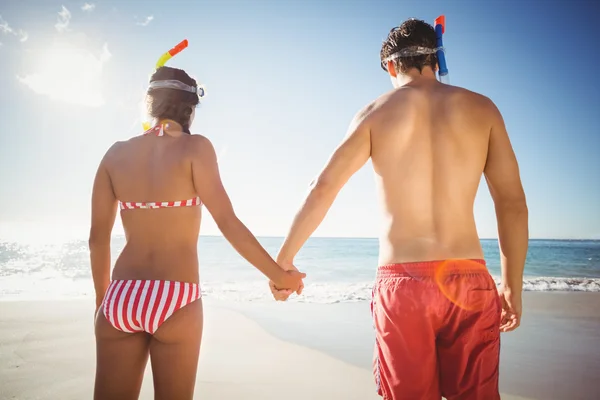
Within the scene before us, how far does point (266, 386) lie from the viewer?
13.1 feet

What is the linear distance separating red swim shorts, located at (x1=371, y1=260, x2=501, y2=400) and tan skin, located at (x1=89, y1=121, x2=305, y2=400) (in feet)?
2.53

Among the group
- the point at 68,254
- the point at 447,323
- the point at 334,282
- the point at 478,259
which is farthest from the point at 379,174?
the point at 68,254

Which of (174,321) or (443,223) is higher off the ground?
(443,223)

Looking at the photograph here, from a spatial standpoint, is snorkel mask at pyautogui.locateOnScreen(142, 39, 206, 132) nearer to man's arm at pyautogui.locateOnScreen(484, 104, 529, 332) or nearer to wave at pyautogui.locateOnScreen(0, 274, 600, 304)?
man's arm at pyautogui.locateOnScreen(484, 104, 529, 332)

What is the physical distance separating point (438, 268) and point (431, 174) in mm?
412

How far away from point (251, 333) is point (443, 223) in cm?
505

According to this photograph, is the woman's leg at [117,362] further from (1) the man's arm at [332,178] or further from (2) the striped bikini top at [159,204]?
(1) the man's arm at [332,178]

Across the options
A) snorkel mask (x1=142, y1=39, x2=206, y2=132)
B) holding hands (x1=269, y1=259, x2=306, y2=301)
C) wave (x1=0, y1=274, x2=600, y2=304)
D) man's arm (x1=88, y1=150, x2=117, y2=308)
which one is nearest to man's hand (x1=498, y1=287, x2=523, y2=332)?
holding hands (x1=269, y1=259, x2=306, y2=301)

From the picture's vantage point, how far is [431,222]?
5.48ft

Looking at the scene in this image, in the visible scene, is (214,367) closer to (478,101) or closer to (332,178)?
(332,178)

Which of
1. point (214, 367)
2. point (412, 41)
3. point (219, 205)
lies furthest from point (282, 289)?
point (214, 367)

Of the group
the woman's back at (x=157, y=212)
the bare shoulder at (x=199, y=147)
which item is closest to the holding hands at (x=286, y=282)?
the woman's back at (x=157, y=212)

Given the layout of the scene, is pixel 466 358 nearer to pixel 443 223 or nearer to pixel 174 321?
pixel 443 223

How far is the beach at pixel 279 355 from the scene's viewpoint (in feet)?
12.9
